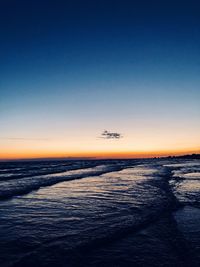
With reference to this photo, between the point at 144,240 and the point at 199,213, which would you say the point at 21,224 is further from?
the point at 199,213

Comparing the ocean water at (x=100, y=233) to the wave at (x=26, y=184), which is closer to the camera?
the ocean water at (x=100, y=233)

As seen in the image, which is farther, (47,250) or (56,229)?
(56,229)

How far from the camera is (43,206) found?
422 inches

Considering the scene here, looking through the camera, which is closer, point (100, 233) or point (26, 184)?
point (100, 233)

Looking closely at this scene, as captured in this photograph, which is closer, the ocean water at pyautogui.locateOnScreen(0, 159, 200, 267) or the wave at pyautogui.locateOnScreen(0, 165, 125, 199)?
the ocean water at pyautogui.locateOnScreen(0, 159, 200, 267)

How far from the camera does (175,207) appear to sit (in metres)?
10.1

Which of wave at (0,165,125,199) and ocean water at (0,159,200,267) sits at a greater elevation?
wave at (0,165,125,199)

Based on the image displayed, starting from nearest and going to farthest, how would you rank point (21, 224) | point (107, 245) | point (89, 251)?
point (89, 251) < point (107, 245) < point (21, 224)

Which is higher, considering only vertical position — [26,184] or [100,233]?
[26,184]

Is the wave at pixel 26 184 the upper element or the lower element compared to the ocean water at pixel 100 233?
upper

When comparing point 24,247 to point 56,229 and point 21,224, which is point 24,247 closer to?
point 56,229

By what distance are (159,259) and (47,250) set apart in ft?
7.89

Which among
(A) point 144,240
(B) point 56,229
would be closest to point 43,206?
(B) point 56,229

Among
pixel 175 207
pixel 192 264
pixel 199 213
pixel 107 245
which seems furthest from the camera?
pixel 175 207
